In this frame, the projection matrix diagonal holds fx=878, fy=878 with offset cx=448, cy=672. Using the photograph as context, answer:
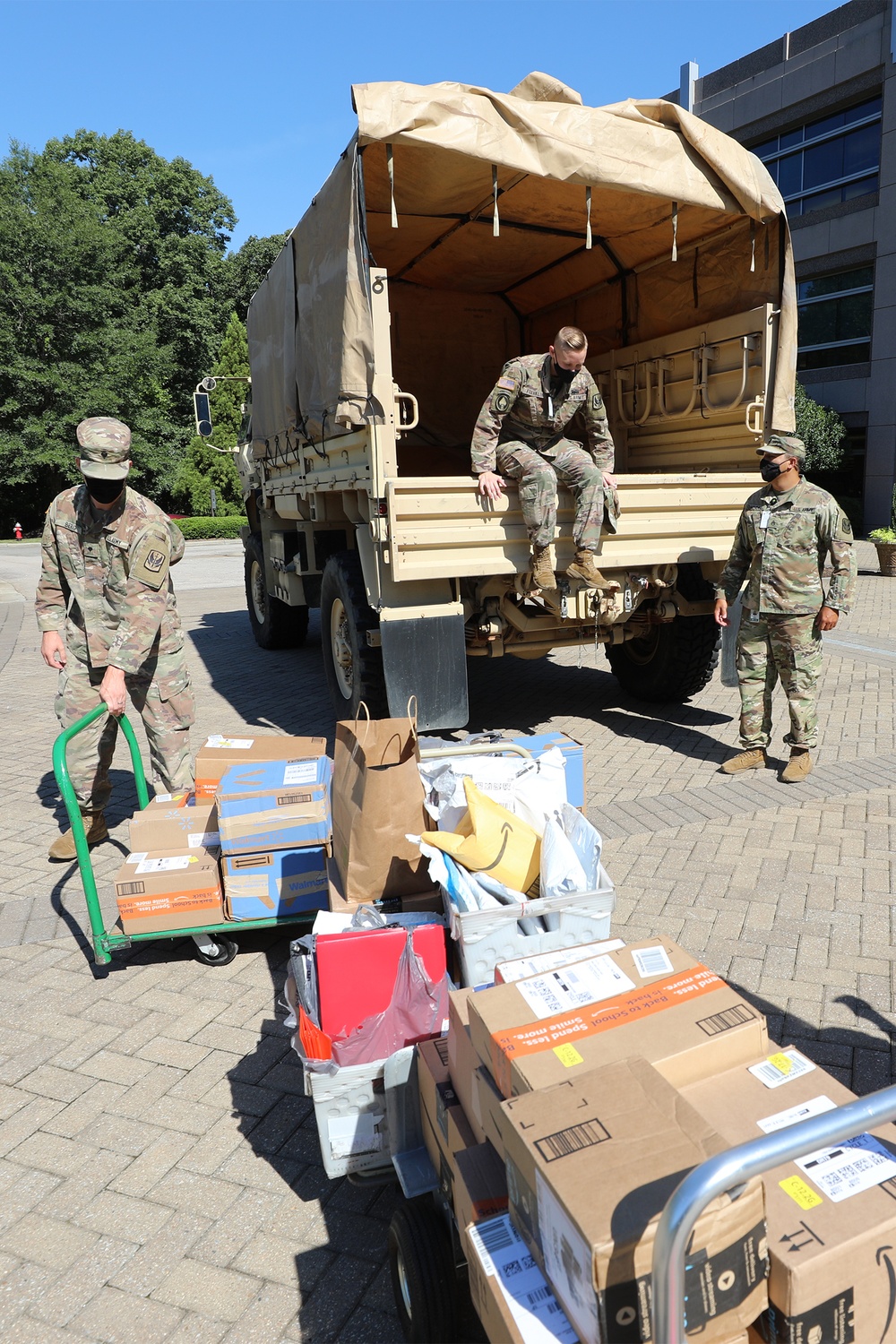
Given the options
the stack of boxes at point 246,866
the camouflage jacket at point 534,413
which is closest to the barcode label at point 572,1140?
the stack of boxes at point 246,866

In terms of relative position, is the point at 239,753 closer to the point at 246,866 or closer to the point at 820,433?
the point at 246,866

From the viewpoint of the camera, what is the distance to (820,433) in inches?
835

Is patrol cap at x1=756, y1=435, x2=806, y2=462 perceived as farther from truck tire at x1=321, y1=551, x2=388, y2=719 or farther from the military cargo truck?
truck tire at x1=321, y1=551, x2=388, y2=719

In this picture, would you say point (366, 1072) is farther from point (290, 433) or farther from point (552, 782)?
point (290, 433)

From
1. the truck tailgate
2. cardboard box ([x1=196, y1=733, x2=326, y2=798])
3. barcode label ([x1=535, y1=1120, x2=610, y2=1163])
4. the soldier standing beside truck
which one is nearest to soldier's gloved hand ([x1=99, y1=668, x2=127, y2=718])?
cardboard box ([x1=196, y1=733, x2=326, y2=798])

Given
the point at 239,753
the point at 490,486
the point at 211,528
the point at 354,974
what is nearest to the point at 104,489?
the point at 239,753

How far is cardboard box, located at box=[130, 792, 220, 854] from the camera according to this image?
11.9ft

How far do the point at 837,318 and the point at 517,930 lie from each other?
24000 millimetres

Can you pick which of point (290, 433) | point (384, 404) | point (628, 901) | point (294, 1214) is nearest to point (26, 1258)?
point (294, 1214)

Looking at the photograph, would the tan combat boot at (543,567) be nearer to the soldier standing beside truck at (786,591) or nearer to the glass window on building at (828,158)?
the soldier standing beside truck at (786,591)

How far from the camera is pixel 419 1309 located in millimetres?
1823

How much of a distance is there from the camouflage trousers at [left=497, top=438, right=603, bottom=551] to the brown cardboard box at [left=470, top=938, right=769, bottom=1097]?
10.5 feet

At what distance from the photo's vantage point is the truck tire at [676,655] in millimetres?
5988

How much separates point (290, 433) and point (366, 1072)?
5.35m
